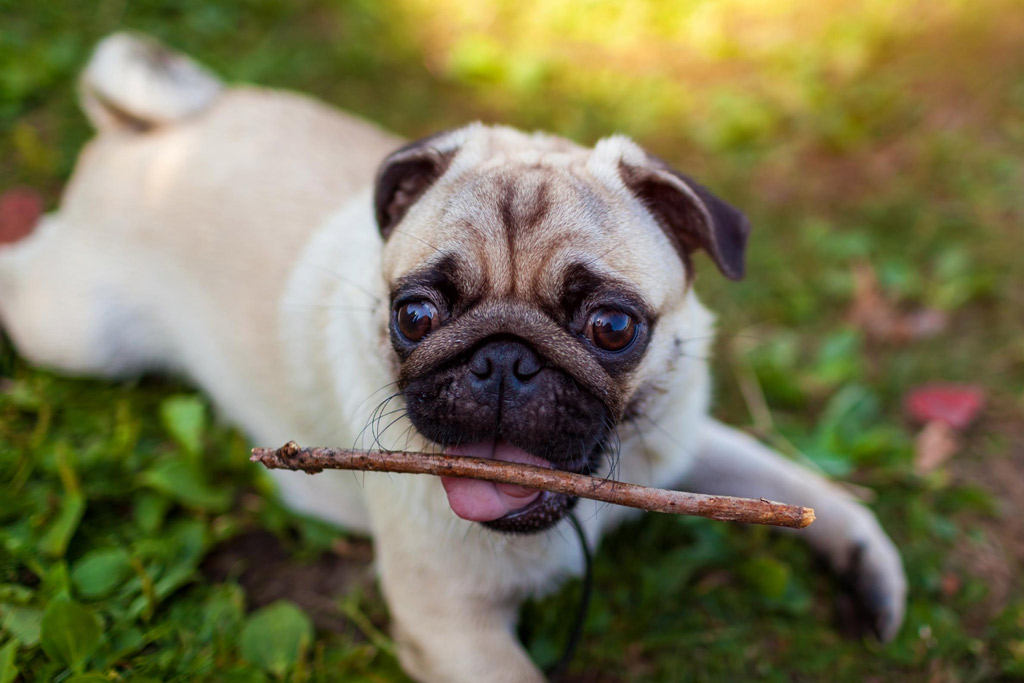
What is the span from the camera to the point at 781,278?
16.7 feet

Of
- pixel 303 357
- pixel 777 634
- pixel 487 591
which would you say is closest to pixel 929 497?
pixel 777 634

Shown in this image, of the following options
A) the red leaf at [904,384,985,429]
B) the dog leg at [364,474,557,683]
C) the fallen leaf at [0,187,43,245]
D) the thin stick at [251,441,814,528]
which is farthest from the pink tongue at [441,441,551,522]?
the fallen leaf at [0,187,43,245]

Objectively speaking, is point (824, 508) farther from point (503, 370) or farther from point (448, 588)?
point (503, 370)

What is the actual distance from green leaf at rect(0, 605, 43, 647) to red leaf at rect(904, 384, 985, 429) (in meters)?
4.40

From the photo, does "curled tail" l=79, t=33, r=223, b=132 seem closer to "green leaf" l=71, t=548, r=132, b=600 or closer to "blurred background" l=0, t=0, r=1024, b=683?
"blurred background" l=0, t=0, r=1024, b=683

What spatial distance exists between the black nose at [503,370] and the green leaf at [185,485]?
1.90 metres

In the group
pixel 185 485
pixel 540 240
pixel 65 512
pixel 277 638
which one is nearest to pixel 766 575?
pixel 540 240

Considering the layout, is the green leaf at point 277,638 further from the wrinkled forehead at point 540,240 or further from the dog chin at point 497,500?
the wrinkled forehead at point 540,240

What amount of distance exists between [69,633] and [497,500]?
1685mm

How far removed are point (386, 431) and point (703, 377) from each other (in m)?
1.40

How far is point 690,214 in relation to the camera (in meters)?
2.84

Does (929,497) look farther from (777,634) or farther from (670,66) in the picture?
(670,66)

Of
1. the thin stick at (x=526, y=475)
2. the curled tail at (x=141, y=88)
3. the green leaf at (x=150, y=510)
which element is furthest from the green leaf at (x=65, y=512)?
the curled tail at (x=141, y=88)

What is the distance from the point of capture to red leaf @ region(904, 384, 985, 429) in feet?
13.7
